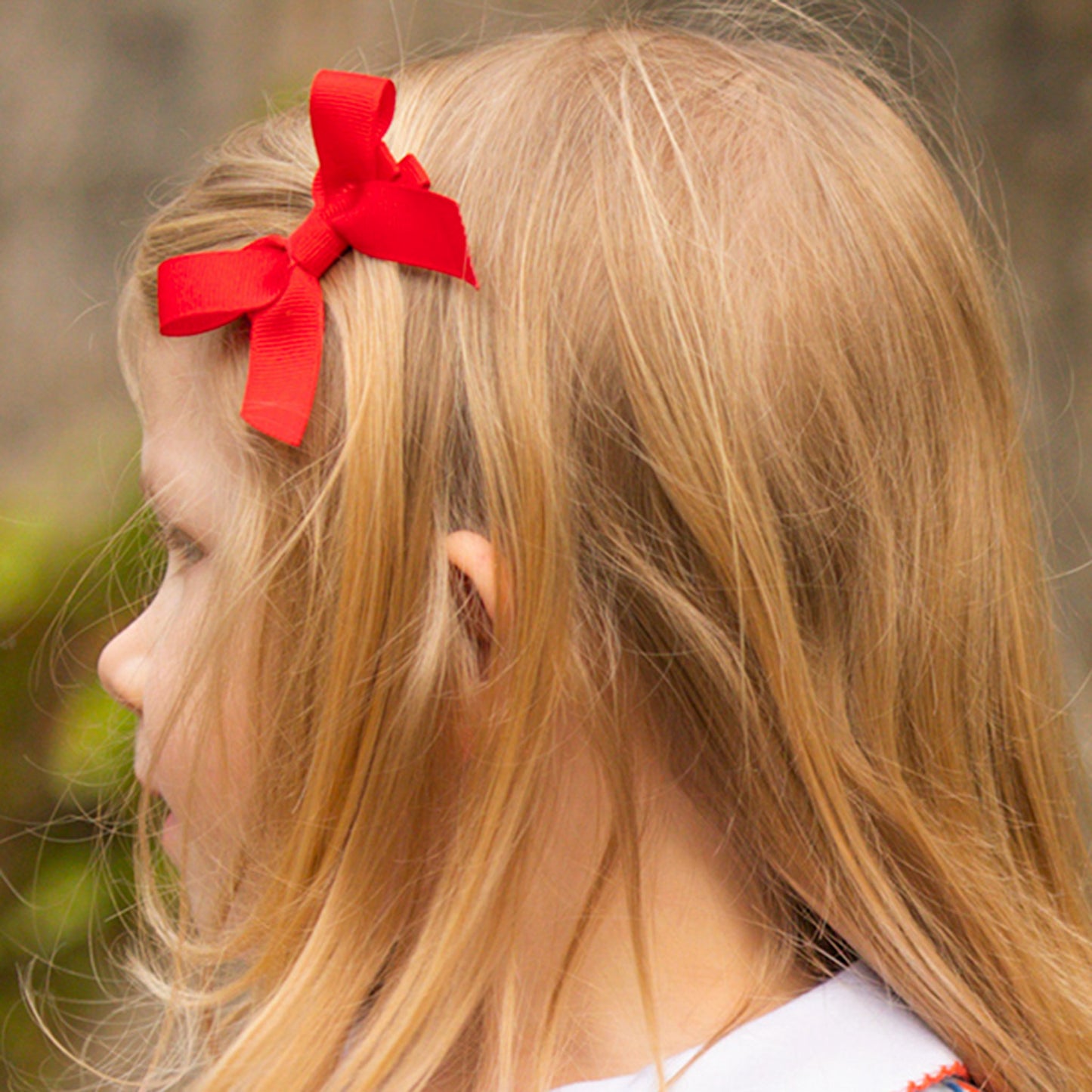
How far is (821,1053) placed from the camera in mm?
673

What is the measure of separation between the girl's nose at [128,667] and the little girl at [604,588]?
0.05 metres

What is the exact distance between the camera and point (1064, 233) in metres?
2.03

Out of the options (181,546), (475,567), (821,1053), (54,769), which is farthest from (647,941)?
(54,769)

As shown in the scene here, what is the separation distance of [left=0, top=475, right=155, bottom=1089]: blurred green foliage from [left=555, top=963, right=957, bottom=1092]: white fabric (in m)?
0.86

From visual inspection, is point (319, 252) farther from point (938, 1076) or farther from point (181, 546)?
point (938, 1076)

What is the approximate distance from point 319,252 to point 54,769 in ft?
3.00

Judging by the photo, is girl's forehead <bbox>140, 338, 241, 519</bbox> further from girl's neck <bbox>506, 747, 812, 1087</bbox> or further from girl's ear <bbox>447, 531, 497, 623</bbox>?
girl's neck <bbox>506, 747, 812, 1087</bbox>

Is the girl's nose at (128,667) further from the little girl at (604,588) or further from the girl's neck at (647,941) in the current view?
the girl's neck at (647,941)

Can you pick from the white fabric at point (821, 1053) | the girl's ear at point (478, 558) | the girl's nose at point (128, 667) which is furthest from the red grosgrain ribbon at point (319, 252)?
the white fabric at point (821, 1053)

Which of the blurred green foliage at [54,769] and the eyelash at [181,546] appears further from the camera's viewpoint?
the blurred green foliage at [54,769]

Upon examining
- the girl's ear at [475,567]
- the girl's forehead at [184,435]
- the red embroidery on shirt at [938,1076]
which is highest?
the girl's forehead at [184,435]

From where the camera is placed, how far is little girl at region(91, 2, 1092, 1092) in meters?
0.66

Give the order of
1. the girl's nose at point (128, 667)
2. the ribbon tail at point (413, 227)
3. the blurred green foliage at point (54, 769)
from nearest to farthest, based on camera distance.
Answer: the ribbon tail at point (413, 227) → the girl's nose at point (128, 667) → the blurred green foliage at point (54, 769)

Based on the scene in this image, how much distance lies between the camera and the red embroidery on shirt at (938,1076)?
2.19ft
